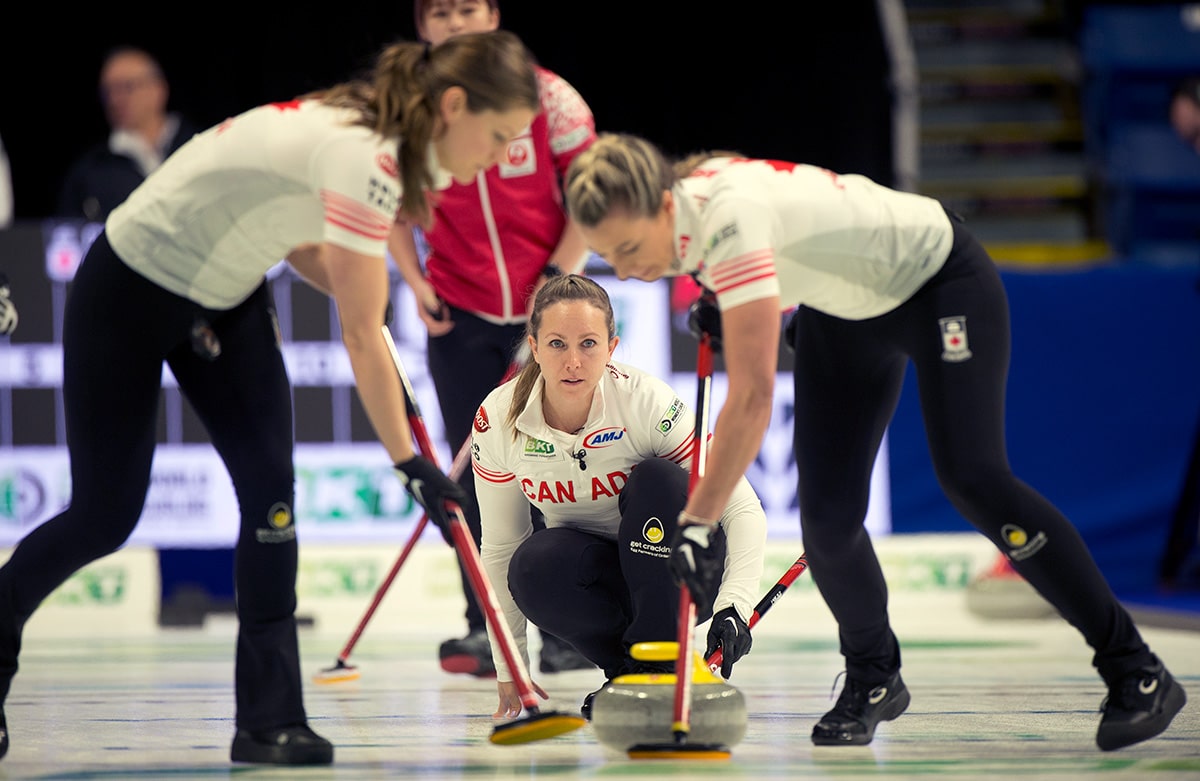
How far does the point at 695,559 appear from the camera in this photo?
2521 mm

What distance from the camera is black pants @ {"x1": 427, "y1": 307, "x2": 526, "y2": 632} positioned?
3.93m

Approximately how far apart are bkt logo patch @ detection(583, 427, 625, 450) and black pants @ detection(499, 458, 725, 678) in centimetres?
9

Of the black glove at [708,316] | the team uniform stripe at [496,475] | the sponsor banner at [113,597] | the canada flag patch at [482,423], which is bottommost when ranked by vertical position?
the sponsor banner at [113,597]

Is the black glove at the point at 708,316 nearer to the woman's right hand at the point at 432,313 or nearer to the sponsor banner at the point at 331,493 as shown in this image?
the woman's right hand at the point at 432,313

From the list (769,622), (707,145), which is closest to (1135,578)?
(769,622)

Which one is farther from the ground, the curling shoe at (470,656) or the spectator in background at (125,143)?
the spectator in background at (125,143)

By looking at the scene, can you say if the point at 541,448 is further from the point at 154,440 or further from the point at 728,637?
the point at 154,440

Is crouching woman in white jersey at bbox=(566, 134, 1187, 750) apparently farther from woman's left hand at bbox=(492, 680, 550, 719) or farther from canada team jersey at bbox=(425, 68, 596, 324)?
canada team jersey at bbox=(425, 68, 596, 324)

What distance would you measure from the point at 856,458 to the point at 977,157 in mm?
6241

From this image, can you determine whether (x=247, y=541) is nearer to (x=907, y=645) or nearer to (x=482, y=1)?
(x=482, y=1)

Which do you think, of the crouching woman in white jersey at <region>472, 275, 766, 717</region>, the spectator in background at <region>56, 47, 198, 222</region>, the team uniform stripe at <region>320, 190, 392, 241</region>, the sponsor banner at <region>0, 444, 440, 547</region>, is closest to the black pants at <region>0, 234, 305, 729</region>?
the team uniform stripe at <region>320, 190, 392, 241</region>

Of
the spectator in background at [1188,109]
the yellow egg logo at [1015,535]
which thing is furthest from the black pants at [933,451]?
the spectator in background at [1188,109]

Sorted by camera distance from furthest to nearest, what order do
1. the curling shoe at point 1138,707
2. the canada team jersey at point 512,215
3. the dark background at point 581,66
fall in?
the dark background at point 581,66, the canada team jersey at point 512,215, the curling shoe at point 1138,707

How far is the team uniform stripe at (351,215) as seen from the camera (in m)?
2.36
